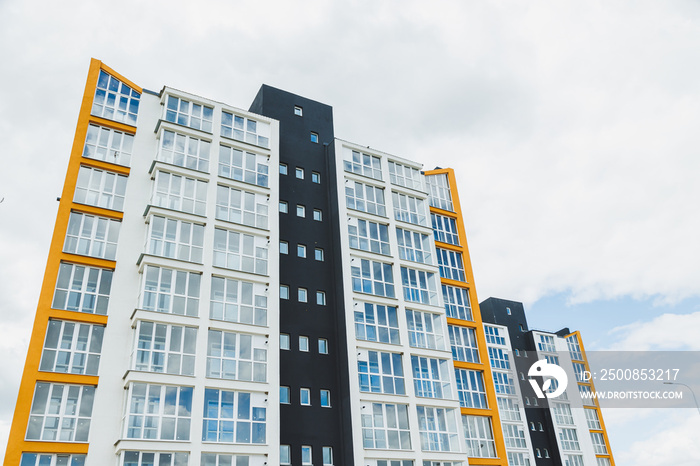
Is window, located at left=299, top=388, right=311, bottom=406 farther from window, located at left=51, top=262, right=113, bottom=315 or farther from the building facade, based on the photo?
window, located at left=51, top=262, right=113, bottom=315

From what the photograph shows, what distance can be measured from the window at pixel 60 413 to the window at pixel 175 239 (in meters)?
6.85

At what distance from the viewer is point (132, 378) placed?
22.8m

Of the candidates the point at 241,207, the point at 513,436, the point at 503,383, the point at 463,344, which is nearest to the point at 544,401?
the point at 503,383

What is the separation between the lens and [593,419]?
58344mm

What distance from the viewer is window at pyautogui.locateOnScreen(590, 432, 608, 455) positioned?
56.4 meters

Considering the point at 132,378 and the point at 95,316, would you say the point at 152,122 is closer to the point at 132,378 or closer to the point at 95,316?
the point at 95,316


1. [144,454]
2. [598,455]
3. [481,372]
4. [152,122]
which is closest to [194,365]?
[144,454]

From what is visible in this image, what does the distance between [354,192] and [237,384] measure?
14.0 meters

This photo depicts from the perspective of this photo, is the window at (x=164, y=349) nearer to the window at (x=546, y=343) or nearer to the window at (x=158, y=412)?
the window at (x=158, y=412)

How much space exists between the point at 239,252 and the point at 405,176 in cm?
1360

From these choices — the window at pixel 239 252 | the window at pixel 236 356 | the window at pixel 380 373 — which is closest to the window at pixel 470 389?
the window at pixel 380 373

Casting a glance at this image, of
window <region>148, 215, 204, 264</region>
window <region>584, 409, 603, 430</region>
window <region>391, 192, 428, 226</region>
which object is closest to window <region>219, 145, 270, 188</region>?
window <region>148, 215, 204, 264</region>

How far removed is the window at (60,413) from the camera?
70.1ft

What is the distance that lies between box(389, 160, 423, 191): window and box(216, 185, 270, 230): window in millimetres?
9776
